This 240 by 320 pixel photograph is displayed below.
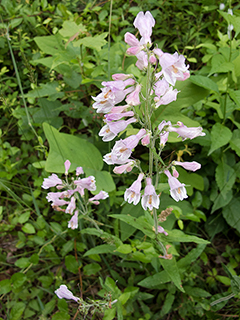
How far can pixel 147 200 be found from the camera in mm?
1567

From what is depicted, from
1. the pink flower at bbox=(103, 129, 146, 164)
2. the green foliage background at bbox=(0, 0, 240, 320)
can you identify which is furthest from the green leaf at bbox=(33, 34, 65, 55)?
the pink flower at bbox=(103, 129, 146, 164)

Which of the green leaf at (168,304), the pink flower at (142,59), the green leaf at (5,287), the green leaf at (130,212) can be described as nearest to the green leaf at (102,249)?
the green leaf at (130,212)

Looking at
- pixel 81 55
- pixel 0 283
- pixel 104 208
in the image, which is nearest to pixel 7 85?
pixel 81 55

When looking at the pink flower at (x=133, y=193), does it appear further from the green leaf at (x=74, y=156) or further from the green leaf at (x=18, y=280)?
the green leaf at (x=18, y=280)

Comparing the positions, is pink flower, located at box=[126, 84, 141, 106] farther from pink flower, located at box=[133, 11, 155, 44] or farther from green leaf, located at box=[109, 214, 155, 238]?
green leaf, located at box=[109, 214, 155, 238]

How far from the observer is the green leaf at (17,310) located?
8.55ft

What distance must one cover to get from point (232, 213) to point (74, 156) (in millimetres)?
2087

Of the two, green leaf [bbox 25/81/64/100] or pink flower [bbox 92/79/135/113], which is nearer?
pink flower [bbox 92/79/135/113]

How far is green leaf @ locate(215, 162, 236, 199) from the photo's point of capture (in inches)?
105

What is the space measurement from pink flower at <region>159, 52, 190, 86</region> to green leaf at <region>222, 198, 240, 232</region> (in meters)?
2.13

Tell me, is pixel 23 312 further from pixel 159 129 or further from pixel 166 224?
pixel 159 129

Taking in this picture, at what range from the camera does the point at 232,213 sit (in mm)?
2809

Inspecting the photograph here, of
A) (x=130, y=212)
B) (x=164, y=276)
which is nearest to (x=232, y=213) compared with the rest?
(x=164, y=276)

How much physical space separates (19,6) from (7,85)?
4.49 ft
